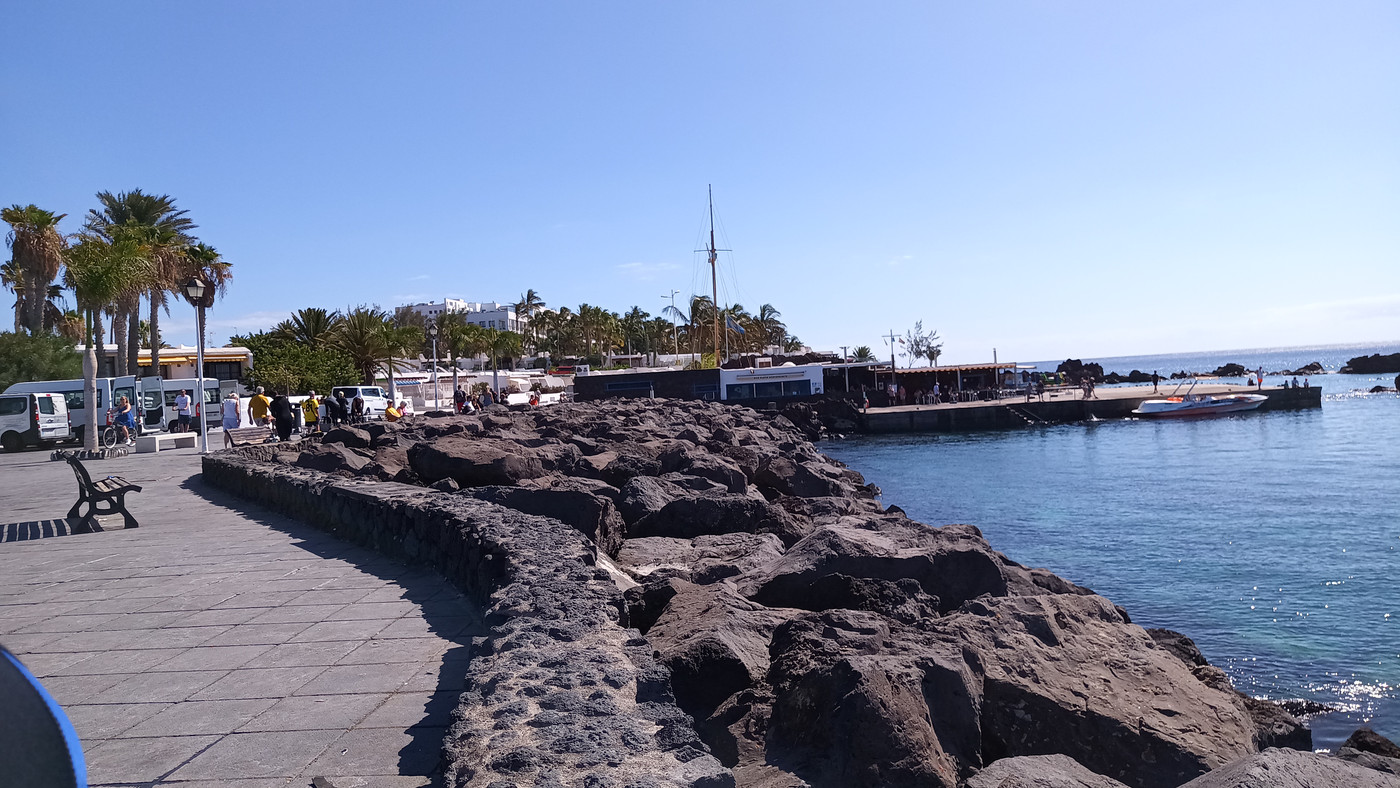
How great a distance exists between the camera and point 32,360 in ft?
133

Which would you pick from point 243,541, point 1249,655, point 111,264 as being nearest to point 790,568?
point 243,541

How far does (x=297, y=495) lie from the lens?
10750 millimetres

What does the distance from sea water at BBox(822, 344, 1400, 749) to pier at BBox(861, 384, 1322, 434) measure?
5189 mm

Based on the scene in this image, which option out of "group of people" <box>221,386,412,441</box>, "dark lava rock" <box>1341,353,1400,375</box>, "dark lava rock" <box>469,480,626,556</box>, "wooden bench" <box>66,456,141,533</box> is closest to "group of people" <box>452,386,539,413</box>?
"group of people" <box>221,386,412,441</box>

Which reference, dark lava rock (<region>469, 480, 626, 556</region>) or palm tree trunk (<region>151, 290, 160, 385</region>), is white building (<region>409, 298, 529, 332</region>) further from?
dark lava rock (<region>469, 480, 626, 556</region>)

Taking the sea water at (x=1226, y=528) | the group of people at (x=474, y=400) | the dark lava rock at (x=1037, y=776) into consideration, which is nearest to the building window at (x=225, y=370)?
the group of people at (x=474, y=400)

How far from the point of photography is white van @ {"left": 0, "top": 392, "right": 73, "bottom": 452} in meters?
27.0

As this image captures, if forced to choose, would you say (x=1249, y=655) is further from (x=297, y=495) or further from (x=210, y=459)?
(x=210, y=459)

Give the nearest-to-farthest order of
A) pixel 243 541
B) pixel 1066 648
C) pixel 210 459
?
pixel 1066 648 < pixel 243 541 < pixel 210 459

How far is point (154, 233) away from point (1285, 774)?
46100 mm

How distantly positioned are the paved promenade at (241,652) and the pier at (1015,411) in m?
45.5

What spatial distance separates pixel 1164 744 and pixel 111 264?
85.8ft

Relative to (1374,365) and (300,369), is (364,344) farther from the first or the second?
(1374,365)

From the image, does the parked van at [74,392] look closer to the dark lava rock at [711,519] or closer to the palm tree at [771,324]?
the dark lava rock at [711,519]
